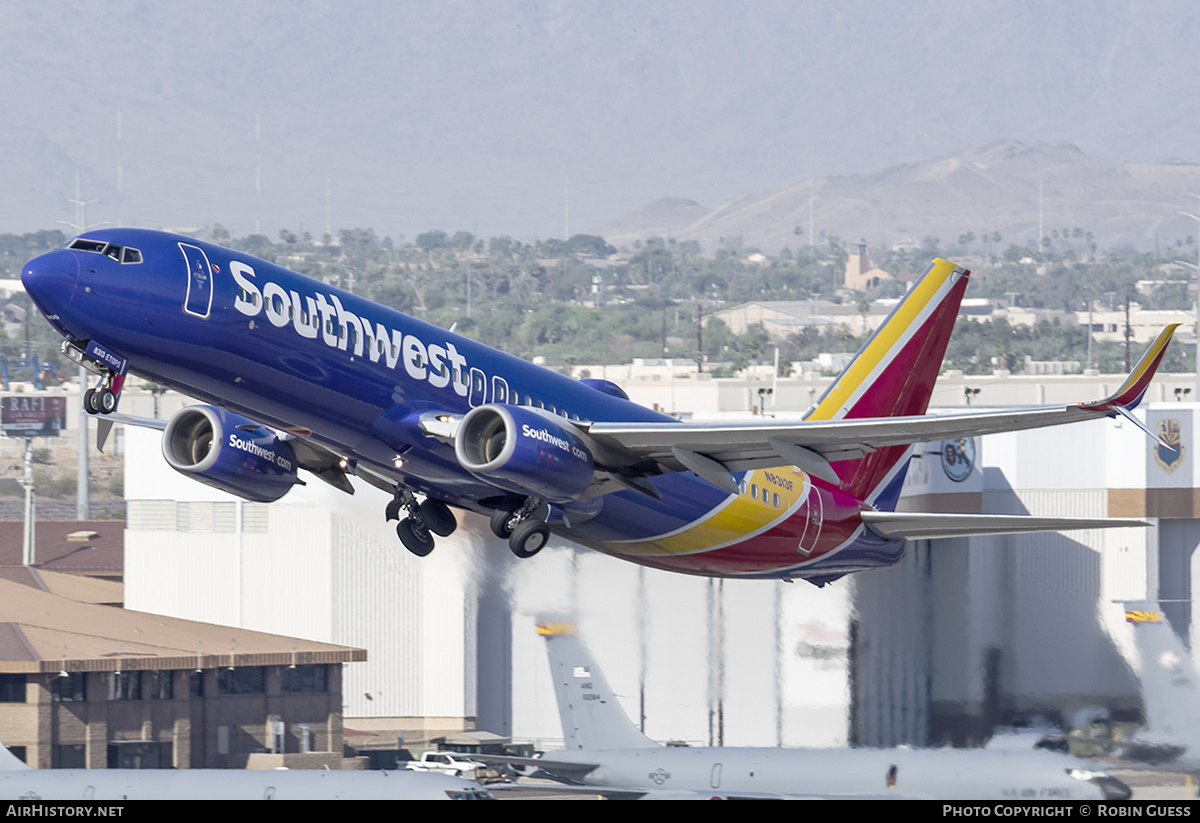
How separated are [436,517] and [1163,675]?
1426 centimetres

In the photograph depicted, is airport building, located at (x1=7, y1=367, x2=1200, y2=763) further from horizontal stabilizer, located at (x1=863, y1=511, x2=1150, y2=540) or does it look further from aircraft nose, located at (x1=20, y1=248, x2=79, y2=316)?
aircraft nose, located at (x1=20, y1=248, x2=79, y2=316)

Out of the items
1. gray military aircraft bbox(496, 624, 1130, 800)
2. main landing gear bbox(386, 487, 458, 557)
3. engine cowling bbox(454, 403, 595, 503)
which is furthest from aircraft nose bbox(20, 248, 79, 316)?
gray military aircraft bbox(496, 624, 1130, 800)

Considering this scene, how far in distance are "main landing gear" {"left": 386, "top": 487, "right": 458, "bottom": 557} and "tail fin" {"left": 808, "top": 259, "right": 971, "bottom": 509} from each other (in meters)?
8.98

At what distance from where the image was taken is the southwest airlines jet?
25828mm

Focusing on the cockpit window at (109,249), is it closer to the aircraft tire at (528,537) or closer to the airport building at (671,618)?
the aircraft tire at (528,537)

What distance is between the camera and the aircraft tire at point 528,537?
29.7m

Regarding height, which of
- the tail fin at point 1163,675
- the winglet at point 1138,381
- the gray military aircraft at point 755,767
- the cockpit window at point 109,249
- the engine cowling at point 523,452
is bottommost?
the gray military aircraft at point 755,767

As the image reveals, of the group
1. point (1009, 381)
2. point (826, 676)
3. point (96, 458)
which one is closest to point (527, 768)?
point (826, 676)

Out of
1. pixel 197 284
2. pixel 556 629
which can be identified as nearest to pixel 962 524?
pixel 556 629

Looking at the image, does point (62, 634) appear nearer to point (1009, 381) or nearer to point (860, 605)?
point (860, 605)

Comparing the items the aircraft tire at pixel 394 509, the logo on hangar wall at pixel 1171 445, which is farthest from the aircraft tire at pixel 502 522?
the logo on hangar wall at pixel 1171 445

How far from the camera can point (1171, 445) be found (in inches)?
2279

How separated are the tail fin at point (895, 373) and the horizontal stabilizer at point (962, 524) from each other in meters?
1.00
